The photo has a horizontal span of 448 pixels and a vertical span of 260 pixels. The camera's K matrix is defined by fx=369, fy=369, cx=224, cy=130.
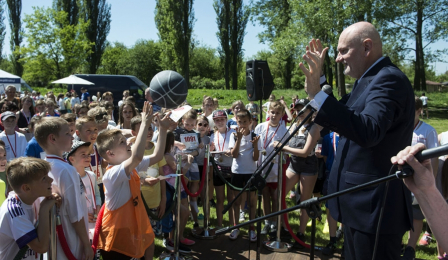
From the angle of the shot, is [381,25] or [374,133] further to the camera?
[381,25]

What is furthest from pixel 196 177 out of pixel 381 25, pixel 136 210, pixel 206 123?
pixel 381 25

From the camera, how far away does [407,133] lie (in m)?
2.43

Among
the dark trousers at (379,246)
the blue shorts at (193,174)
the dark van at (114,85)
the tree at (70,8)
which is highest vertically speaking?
the tree at (70,8)

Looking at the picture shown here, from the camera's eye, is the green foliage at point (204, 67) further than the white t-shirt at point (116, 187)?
Yes

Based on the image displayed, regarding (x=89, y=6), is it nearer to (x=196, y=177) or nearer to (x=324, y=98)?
(x=196, y=177)

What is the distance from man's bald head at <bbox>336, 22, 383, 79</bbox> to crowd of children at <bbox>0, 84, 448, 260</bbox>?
977 mm

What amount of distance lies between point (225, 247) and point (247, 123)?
182 centimetres

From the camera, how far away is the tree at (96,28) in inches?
1706

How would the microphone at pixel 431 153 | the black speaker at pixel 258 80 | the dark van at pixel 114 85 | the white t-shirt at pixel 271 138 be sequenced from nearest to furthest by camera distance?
1. the microphone at pixel 431 153
2. the white t-shirt at pixel 271 138
3. the black speaker at pixel 258 80
4. the dark van at pixel 114 85

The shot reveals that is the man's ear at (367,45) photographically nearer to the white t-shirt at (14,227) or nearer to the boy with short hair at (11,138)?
the white t-shirt at (14,227)

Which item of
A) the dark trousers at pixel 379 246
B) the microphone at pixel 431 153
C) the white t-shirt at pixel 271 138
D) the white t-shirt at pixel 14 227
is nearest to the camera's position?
the microphone at pixel 431 153

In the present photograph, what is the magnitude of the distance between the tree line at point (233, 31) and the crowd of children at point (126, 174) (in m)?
18.5

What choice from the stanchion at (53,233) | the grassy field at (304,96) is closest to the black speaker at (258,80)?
the grassy field at (304,96)

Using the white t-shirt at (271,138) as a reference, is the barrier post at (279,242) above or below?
below
